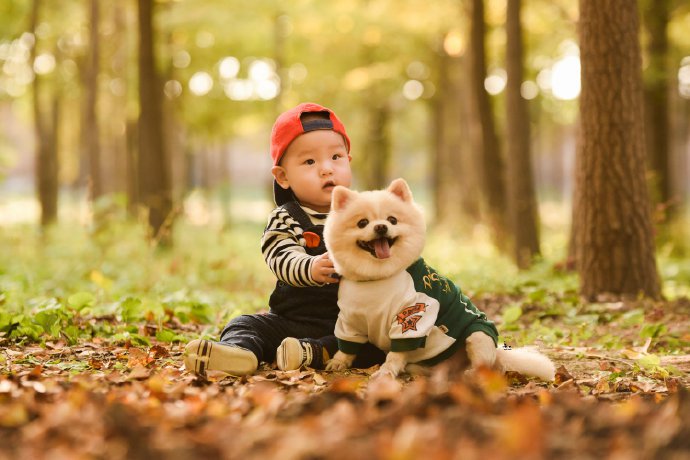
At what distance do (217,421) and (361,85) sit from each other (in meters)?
15.5

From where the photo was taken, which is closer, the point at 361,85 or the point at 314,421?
the point at 314,421

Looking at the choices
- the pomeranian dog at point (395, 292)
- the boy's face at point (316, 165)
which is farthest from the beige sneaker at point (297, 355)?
the boy's face at point (316, 165)

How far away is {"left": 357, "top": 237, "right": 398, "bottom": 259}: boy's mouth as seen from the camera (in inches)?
135

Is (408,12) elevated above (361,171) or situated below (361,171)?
above

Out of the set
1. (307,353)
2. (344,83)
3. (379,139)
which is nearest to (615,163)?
(307,353)

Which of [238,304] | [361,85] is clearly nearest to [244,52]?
[361,85]

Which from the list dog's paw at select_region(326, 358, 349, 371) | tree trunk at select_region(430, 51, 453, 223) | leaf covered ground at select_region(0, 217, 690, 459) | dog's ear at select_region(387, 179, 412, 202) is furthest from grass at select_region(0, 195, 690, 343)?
tree trunk at select_region(430, 51, 453, 223)

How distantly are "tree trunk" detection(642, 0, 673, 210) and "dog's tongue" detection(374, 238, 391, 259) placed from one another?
10068 millimetres

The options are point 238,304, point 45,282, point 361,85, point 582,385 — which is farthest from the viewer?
point 361,85

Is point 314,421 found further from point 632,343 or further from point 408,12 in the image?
point 408,12

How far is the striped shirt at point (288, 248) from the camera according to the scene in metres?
3.87

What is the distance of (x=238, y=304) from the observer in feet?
22.3

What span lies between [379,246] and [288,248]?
76 centimetres

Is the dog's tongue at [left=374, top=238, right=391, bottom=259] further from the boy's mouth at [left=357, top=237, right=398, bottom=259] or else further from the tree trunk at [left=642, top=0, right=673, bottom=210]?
the tree trunk at [left=642, top=0, right=673, bottom=210]
